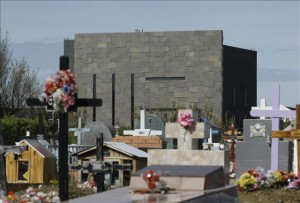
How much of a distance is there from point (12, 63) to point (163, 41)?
18.4 m

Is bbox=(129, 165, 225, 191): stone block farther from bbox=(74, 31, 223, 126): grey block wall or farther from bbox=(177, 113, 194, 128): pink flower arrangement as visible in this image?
bbox=(74, 31, 223, 126): grey block wall

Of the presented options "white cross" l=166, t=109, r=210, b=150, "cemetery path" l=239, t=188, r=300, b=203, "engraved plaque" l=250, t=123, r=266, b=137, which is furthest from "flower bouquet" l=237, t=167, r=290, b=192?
"engraved plaque" l=250, t=123, r=266, b=137

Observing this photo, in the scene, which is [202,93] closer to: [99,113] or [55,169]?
[99,113]

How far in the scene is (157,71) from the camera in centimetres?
6819

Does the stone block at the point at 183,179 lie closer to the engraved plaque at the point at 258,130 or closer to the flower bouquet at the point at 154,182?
the flower bouquet at the point at 154,182

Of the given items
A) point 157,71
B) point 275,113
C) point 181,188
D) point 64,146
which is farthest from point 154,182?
point 157,71

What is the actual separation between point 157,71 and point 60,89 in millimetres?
54772

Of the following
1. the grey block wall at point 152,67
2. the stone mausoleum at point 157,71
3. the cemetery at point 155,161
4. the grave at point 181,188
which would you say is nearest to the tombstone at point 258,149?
the cemetery at point 155,161

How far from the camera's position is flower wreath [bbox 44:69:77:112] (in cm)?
1340

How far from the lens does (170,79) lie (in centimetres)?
6788

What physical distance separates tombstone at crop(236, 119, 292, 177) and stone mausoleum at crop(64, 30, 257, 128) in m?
37.6

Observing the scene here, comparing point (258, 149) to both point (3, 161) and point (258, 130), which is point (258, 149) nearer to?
point (258, 130)

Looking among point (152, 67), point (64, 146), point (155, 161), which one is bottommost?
point (155, 161)

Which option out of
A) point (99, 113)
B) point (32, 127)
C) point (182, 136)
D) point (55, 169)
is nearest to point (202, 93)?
point (99, 113)
